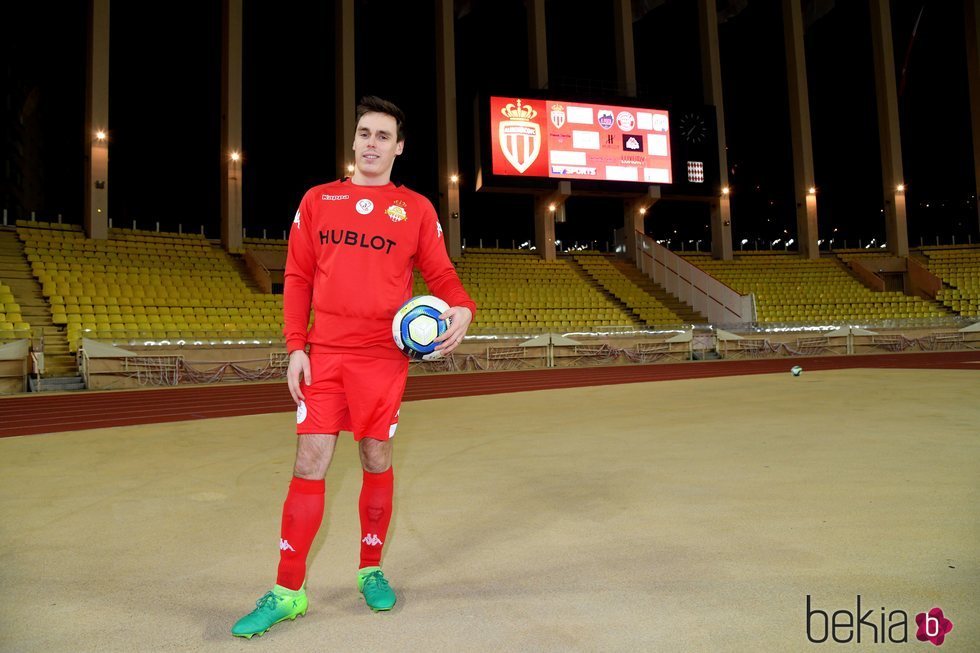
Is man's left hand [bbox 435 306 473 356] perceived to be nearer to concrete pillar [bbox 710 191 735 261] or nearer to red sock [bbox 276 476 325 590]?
red sock [bbox 276 476 325 590]

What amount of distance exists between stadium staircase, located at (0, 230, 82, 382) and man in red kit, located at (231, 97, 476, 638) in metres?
12.6

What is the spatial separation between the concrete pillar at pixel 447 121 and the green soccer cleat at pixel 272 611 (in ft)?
69.7

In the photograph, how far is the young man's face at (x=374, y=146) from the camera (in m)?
2.26

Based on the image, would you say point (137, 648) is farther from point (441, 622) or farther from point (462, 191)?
point (462, 191)

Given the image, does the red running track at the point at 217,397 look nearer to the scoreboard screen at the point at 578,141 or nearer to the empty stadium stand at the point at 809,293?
the empty stadium stand at the point at 809,293

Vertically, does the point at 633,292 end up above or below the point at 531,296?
above

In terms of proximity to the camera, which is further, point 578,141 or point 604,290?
point 604,290

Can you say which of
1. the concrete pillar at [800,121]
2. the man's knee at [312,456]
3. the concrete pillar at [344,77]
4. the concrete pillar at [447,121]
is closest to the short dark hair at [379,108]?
the man's knee at [312,456]

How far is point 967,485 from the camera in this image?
321 centimetres

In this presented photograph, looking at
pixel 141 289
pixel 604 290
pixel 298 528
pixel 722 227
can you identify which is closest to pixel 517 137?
pixel 604 290

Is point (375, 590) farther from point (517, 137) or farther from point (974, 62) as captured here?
point (974, 62)

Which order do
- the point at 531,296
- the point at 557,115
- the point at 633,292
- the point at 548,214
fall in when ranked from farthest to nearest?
the point at 548,214
the point at 633,292
the point at 557,115
the point at 531,296

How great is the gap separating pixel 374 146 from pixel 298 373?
2.91 ft

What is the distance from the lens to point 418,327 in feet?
6.74
